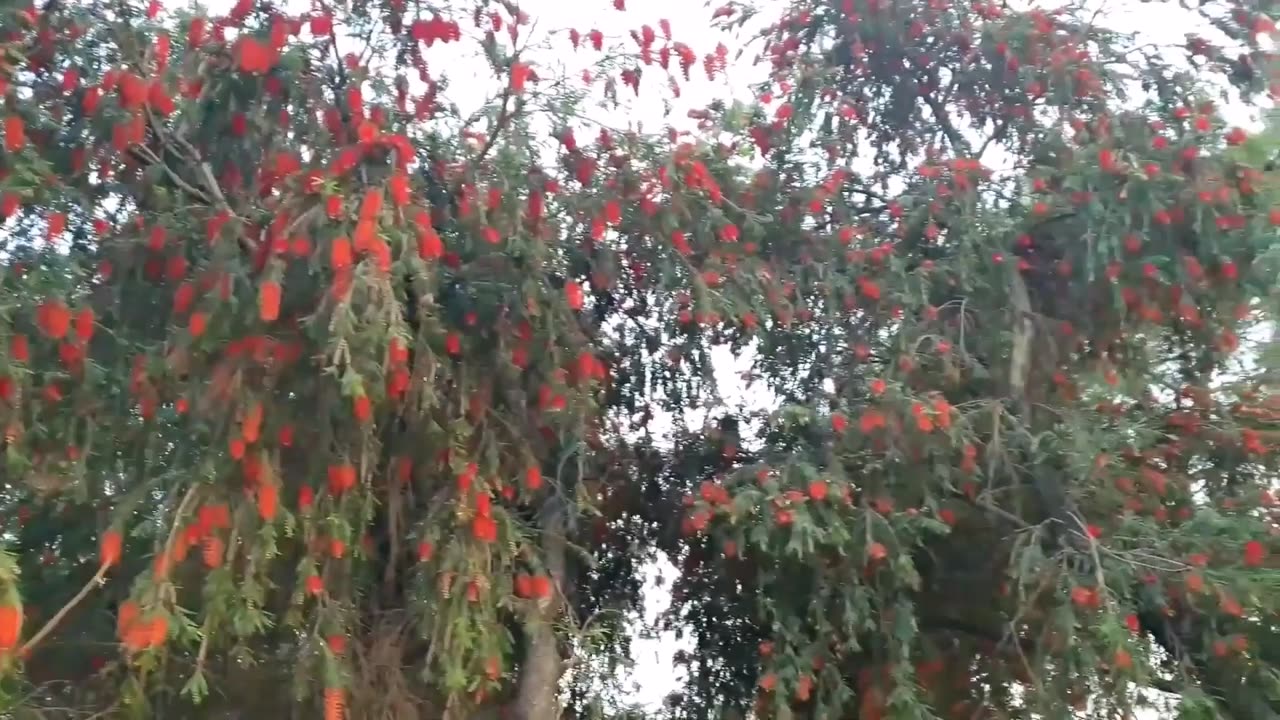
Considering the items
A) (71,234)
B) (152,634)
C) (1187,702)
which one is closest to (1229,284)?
(1187,702)

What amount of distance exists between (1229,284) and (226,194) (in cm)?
450

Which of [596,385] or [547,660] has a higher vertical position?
[596,385]

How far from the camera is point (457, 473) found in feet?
14.7

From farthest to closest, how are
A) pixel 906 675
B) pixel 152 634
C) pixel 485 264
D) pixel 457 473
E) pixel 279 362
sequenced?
pixel 906 675 → pixel 485 264 → pixel 457 473 → pixel 279 362 → pixel 152 634

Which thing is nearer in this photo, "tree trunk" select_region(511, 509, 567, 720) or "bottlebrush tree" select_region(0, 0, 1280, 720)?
"bottlebrush tree" select_region(0, 0, 1280, 720)

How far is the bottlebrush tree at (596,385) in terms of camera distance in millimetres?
4191

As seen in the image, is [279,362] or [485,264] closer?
[279,362]

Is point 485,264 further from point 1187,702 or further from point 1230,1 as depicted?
point 1230,1

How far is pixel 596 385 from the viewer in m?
5.03

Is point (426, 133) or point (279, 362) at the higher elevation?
point (426, 133)

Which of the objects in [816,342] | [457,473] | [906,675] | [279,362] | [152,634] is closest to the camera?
[152,634]

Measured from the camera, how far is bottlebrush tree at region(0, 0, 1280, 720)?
13.8 ft

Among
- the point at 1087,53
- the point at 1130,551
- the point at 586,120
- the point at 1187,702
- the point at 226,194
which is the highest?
the point at 1087,53

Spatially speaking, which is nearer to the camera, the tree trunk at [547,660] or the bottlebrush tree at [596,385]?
the bottlebrush tree at [596,385]
